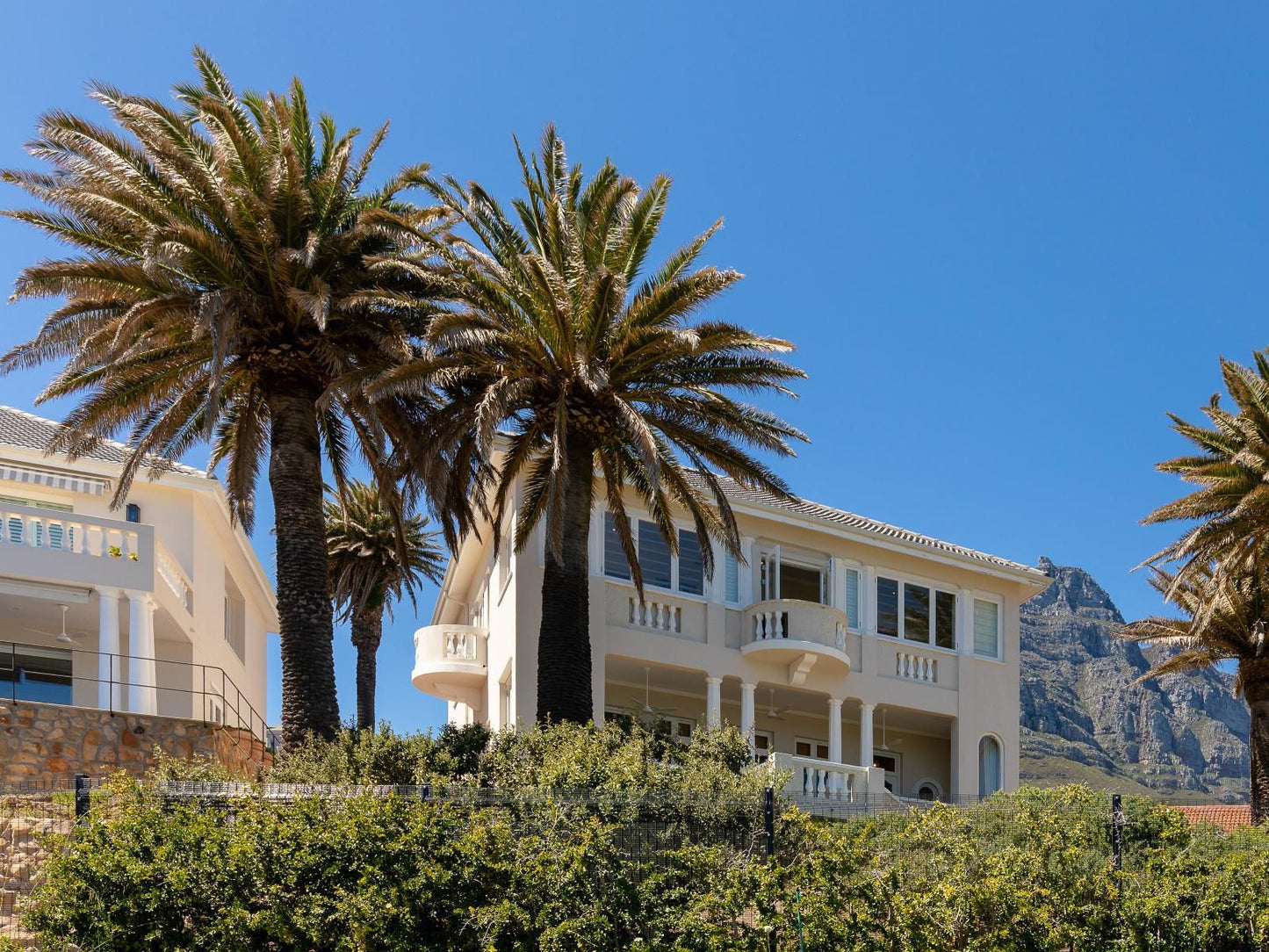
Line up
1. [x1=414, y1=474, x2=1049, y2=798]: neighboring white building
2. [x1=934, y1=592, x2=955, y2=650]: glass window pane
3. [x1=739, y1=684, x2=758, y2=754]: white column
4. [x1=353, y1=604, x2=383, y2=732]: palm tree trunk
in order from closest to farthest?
[x1=414, y1=474, x2=1049, y2=798]: neighboring white building, [x1=739, y1=684, x2=758, y2=754]: white column, [x1=934, y1=592, x2=955, y2=650]: glass window pane, [x1=353, y1=604, x2=383, y2=732]: palm tree trunk

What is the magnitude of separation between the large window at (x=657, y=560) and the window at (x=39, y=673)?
11122 mm

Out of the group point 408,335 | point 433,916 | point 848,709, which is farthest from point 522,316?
point 848,709

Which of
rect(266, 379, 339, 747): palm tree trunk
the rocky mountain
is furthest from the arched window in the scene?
the rocky mountain

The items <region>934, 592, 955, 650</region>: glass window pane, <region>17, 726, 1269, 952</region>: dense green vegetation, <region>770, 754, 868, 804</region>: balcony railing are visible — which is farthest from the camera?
<region>934, 592, 955, 650</region>: glass window pane

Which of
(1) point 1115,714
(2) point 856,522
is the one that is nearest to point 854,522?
(2) point 856,522

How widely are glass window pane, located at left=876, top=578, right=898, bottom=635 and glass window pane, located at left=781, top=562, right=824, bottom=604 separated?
1.45 metres

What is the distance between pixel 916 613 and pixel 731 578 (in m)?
5.20

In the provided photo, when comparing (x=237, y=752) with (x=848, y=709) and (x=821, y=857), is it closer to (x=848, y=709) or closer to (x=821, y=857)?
(x=821, y=857)

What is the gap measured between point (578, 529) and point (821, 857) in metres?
8.30

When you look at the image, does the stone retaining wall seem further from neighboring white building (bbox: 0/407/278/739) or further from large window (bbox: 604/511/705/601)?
large window (bbox: 604/511/705/601)

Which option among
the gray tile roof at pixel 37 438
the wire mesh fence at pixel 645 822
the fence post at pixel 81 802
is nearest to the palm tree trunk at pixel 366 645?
the gray tile roof at pixel 37 438

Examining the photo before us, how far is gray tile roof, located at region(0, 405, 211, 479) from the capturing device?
33406 mm

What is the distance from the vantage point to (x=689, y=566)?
110ft

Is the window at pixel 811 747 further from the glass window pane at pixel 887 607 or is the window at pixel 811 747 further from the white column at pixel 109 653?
the white column at pixel 109 653
